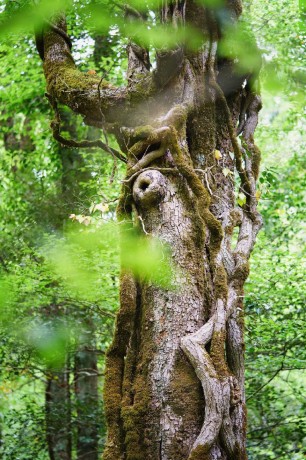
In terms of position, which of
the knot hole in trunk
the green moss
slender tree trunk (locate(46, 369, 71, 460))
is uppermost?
the knot hole in trunk

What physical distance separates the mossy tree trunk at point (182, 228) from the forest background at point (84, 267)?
0.61 meters

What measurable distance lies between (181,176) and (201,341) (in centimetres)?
112

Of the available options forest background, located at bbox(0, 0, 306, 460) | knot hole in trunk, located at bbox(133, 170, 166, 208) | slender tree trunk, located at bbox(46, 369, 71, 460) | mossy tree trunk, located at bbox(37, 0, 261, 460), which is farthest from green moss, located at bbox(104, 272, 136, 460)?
slender tree trunk, located at bbox(46, 369, 71, 460)

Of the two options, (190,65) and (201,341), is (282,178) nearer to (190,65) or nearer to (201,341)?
(190,65)

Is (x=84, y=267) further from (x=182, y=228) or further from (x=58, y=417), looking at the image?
(x=182, y=228)

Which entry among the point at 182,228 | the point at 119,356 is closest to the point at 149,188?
the point at 182,228

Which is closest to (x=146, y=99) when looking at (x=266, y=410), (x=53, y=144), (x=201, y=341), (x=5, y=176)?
(x=201, y=341)

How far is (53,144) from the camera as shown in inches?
380

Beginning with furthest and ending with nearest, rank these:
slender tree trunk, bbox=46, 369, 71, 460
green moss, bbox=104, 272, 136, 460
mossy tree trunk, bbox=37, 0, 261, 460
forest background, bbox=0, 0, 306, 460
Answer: slender tree trunk, bbox=46, 369, 71, 460 → forest background, bbox=0, 0, 306, 460 → green moss, bbox=104, 272, 136, 460 → mossy tree trunk, bbox=37, 0, 261, 460

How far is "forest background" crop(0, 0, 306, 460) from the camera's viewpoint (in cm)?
607

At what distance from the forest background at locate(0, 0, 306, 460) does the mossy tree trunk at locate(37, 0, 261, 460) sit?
2.00ft

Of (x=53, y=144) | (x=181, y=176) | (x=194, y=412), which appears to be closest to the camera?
(x=194, y=412)

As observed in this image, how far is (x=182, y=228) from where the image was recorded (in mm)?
3523

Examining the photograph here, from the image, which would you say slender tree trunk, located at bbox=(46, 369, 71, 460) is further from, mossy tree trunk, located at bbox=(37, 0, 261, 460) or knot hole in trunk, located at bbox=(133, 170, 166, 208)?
knot hole in trunk, located at bbox=(133, 170, 166, 208)
